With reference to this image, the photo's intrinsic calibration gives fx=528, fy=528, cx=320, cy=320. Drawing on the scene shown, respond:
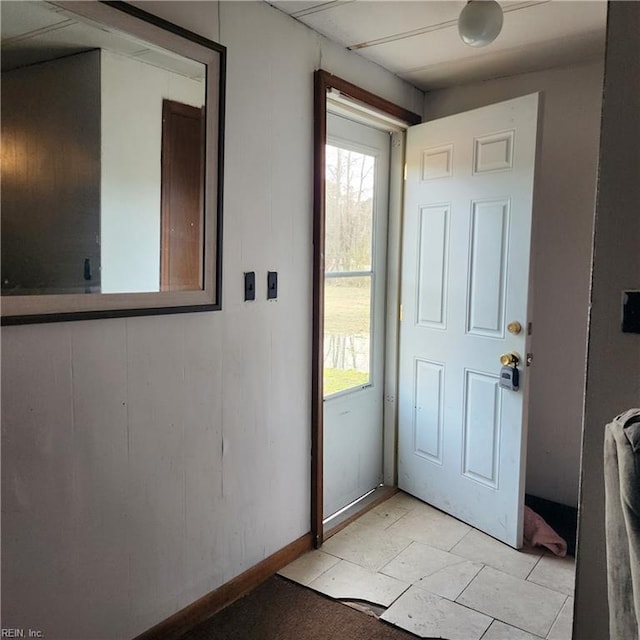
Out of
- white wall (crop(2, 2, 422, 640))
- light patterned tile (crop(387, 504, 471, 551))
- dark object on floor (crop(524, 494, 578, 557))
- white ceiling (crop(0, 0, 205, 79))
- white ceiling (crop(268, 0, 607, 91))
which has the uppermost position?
white ceiling (crop(268, 0, 607, 91))

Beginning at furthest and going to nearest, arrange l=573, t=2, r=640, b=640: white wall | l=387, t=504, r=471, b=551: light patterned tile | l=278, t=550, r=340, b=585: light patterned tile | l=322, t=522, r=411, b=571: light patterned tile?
l=387, t=504, r=471, b=551: light patterned tile, l=322, t=522, r=411, b=571: light patterned tile, l=278, t=550, r=340, b=585: light patterned tile, l=573, t=2, r=640, b=640: white wall

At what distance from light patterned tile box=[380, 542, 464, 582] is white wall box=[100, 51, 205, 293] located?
1522 mm

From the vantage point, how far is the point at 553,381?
2.68m

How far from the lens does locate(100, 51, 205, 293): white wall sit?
149 centimetres

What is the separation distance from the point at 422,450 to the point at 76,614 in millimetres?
1810

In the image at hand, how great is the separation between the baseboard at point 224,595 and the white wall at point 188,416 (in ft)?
0.10

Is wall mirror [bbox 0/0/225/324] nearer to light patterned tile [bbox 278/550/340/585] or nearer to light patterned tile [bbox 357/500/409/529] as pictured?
light patterned tile [bbox 278/550/340/585]

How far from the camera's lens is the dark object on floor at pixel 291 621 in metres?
1.81

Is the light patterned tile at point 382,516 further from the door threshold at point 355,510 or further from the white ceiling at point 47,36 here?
the white ceiling at point 47,36

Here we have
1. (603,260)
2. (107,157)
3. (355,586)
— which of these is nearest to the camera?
(603,260)

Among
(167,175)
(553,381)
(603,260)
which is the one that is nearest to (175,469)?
(167,175)

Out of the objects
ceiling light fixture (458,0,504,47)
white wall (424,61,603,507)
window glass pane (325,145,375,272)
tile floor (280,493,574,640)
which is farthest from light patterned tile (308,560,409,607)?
ceiling light fixture (458,0,504,47)

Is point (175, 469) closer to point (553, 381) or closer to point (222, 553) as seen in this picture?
point (222, 553)

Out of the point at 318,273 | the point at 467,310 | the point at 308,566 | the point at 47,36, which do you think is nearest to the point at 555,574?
the point at 308,566
